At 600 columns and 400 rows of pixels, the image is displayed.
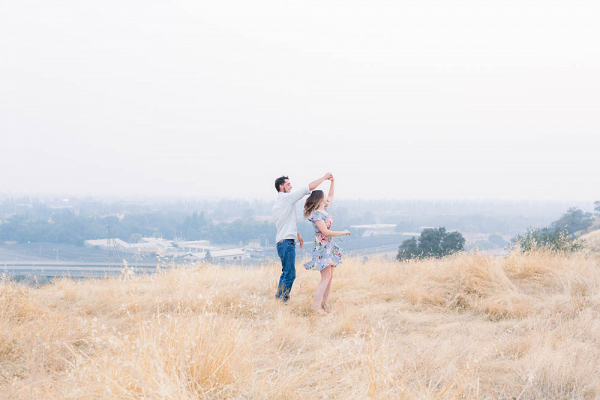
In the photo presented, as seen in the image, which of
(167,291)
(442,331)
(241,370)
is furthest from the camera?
(167,291)

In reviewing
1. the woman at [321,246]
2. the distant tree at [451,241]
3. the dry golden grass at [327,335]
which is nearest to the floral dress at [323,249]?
the woman at [321,246]

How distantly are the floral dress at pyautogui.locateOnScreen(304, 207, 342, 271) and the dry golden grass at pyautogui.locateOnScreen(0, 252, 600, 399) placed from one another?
71 centimetres

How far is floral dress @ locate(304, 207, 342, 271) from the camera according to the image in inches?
230

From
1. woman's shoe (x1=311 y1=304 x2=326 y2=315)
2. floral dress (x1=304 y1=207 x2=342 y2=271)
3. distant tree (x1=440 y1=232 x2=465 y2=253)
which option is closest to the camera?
woman's shoe (x1=311 y1=304 x2=326 y2=315)

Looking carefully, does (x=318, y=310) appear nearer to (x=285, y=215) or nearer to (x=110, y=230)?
(x=285, y=215)

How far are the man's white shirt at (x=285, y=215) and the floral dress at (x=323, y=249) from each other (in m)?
0.41

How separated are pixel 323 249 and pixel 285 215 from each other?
2.57 feet

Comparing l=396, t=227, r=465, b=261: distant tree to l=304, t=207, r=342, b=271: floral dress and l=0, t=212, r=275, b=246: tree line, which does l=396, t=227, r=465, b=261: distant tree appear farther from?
l=304, t=207, r=342, b=271: floral dress

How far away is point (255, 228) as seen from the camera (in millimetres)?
30766

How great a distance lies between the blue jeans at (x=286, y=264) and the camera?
6.18 m

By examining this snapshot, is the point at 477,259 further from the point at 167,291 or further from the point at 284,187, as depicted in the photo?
the point at 167,291

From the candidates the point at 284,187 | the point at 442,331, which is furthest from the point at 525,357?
the point at 284,187

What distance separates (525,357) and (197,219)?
33824 millimetres

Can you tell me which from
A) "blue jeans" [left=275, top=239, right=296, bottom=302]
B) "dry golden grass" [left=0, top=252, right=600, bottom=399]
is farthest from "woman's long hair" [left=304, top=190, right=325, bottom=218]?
"dry golden grass" [left=0, top=252, right=600, bottom=399]
